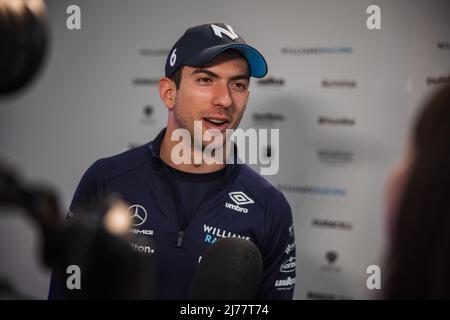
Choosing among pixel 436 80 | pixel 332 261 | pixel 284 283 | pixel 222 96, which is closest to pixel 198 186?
pixel 222 96

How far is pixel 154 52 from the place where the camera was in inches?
90.4

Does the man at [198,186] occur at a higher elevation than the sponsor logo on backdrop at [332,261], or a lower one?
higher

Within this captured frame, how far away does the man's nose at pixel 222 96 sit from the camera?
1445 millimetres

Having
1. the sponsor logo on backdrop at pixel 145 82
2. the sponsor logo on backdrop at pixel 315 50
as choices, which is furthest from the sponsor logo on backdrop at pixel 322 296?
the sponsor logo on backdrop at pixel 145 82

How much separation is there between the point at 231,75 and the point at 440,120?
91 cm

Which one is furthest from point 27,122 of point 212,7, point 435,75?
point 435,75

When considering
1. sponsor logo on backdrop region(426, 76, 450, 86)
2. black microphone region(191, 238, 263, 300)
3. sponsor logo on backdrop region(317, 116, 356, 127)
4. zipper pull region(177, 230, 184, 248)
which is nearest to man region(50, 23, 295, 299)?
zipper pull region(177, 230, 184, 248)

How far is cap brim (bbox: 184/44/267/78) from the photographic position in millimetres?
1372

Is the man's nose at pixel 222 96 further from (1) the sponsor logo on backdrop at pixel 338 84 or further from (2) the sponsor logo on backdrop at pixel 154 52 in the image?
(2) the sponsor logo on backdrop at pixel 154 52

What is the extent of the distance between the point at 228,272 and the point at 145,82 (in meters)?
1.65

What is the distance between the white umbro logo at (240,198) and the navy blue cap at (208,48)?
15.2 inches

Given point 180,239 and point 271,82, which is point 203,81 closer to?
point 180,239

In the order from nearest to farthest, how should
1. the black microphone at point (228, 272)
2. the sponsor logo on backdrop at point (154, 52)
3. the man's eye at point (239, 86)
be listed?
the black microphone at point (228, 272)
the man's eye at point (239, 86)
the sponsor logo on backdrop at point (154, 52)

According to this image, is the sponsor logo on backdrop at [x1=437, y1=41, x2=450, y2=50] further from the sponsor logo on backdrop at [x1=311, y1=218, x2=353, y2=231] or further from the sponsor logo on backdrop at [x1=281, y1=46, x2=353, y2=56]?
the sponsor logo on backdrop at [x1=311, y1=218, x2=353, y2=231]
